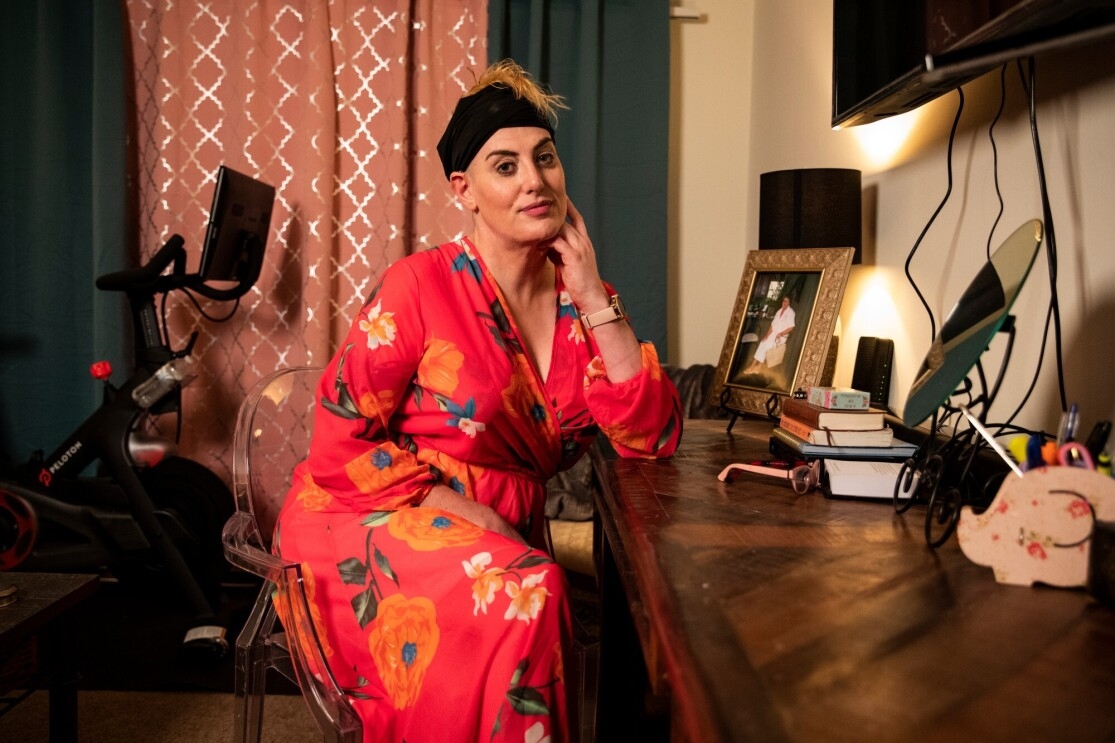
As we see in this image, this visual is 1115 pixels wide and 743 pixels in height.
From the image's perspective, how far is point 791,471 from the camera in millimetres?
1294

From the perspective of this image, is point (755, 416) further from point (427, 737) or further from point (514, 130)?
point (427, 737)

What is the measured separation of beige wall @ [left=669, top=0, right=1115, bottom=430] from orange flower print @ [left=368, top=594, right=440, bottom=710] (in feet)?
3.06

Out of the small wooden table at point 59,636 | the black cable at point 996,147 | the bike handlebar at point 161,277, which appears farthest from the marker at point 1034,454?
the bike handlebar at point 161,277

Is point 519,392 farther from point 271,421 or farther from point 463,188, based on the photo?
point 271,421

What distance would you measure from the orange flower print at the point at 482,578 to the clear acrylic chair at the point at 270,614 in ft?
0.84

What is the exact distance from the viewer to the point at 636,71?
306cm

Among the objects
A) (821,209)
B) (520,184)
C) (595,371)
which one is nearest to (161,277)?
(520,184)

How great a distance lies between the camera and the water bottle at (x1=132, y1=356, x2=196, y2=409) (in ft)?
8.49

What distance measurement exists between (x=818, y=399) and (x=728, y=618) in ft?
2.49

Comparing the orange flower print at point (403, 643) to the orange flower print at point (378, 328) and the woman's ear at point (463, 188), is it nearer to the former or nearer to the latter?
the orange flower print at point (378, 328)

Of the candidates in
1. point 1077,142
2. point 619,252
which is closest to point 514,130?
point 1077,142

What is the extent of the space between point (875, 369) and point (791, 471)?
67 cm

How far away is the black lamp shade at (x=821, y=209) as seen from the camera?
1.90 metres

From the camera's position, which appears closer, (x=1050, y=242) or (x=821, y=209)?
(x=1050, y=242)
